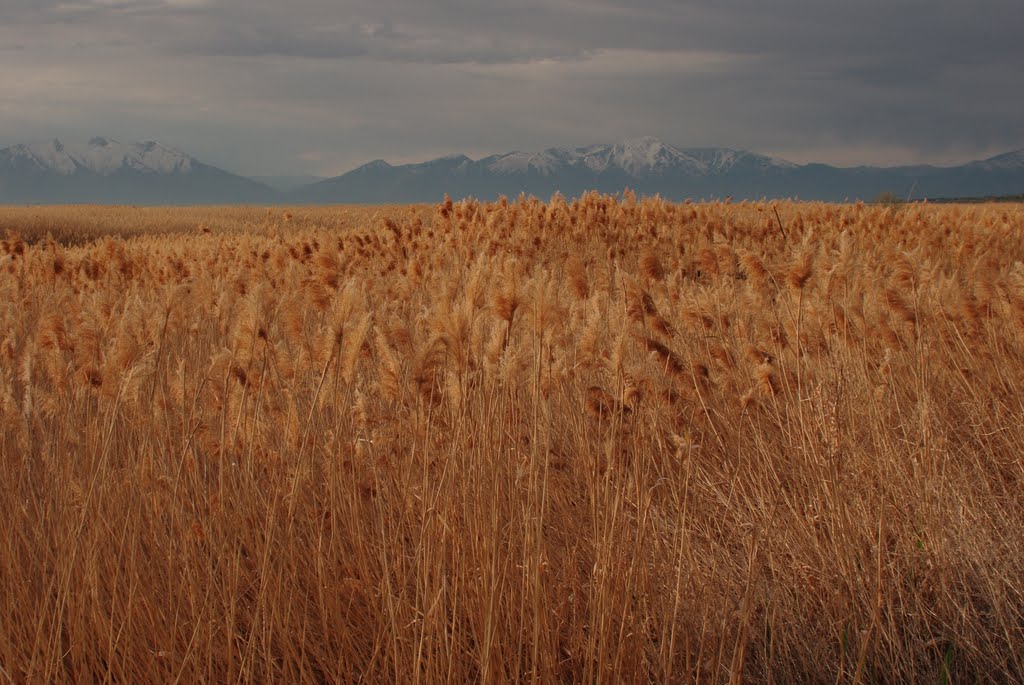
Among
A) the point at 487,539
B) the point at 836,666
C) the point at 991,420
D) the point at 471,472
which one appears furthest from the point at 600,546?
the point at 991,420

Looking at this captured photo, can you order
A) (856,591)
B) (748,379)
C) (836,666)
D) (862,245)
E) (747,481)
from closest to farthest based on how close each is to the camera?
(836,666) < (856,591) < (747,481) < (748,379) < (862,245)

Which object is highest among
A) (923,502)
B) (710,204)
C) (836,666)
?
(710,204)

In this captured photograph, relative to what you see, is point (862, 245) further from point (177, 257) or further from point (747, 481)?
point (177, 257)

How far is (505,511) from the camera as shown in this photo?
2.52 m

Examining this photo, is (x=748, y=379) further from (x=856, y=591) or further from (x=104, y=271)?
(x=104, y=271)

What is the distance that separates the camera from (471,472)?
2.30 metres

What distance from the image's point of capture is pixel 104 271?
9562 millimetres

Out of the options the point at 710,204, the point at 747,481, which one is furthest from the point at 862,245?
the point at 747,481

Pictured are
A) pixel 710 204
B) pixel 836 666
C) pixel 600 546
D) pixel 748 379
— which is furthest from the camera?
pixel 710 204

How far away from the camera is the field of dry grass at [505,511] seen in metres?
2.10

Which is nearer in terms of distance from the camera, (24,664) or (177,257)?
(24,664)

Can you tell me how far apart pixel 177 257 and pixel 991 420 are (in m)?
10.2

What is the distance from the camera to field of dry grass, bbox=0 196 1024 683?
6.89ft

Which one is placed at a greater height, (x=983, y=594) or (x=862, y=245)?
(x=862, y=245)
